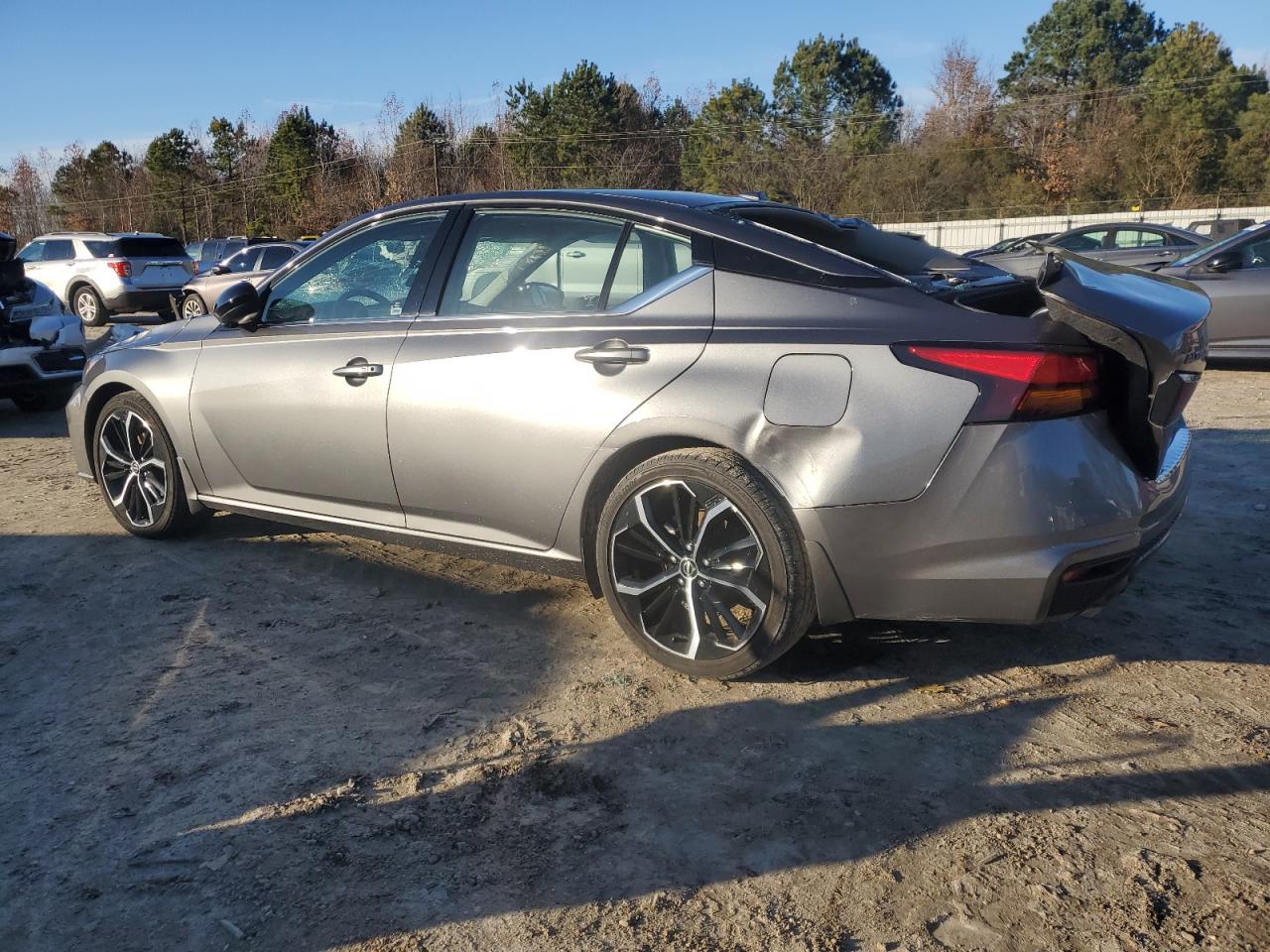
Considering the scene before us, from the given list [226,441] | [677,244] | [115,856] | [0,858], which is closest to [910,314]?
[677,244]

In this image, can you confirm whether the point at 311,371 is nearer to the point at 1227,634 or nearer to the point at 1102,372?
the point at 1102,372

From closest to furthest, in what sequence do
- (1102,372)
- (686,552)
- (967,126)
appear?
(1102,372)
(686,552)
(967,126)

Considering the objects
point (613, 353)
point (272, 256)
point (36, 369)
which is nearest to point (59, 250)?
point (272, 256)

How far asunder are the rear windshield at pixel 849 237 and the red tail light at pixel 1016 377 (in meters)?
0.49

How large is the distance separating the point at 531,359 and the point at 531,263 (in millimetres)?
483

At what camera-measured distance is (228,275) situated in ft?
59.4

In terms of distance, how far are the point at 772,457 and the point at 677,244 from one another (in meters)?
0.87

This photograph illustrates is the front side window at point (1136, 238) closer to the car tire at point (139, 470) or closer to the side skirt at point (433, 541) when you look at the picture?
the side skirt at point (433, 541)

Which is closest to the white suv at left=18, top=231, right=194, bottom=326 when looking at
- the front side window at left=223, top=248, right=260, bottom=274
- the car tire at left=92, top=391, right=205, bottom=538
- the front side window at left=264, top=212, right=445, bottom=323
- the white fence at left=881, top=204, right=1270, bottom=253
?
the front side window at left=223, top=248, right=260, bottom=274

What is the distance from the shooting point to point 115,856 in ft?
→ 8.38

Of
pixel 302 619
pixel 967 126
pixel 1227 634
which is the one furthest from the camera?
pixel 967 126

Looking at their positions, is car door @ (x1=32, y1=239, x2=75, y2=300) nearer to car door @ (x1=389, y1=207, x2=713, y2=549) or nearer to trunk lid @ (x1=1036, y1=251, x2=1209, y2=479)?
car door @ (x1=389, y1=207, x2=713, y2=549)

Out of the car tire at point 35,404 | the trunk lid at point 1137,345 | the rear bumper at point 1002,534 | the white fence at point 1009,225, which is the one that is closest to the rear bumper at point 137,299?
the car tire at point 35,404

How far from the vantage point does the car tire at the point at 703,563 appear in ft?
10.5
